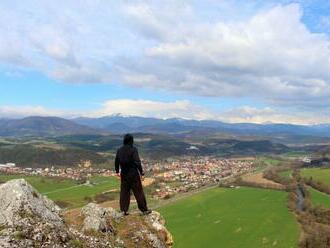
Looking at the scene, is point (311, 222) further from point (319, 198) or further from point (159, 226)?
point (159, 226)

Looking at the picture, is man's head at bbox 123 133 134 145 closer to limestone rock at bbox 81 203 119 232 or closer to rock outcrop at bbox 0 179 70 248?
limestone rock at bbox 81 203 119 232

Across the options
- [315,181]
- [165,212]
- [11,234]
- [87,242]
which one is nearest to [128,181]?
[87,242]

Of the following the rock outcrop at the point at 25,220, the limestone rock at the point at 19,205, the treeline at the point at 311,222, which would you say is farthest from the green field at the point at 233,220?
the rock outcrop at the point at 25,220

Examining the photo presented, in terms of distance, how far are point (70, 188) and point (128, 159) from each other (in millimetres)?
152146

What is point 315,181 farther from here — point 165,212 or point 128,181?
point 128,181

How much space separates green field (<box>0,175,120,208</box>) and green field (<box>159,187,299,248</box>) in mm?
31488

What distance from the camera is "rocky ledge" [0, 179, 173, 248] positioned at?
14.4 meters

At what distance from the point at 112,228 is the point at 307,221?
3038 inches

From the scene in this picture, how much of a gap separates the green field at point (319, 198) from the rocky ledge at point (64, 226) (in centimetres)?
9222

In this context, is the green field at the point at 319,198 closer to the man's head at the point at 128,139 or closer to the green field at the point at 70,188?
the green field at the point at 70,188

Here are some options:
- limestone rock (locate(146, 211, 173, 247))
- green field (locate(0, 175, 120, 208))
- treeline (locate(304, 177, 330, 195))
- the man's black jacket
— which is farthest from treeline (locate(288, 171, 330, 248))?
the man's black jacket

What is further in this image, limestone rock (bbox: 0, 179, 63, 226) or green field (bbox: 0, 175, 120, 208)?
green field (bbox: 0, 175, 120, 208)

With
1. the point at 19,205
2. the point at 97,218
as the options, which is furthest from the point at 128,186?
the point at 19,205

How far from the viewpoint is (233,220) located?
98.7 meters
